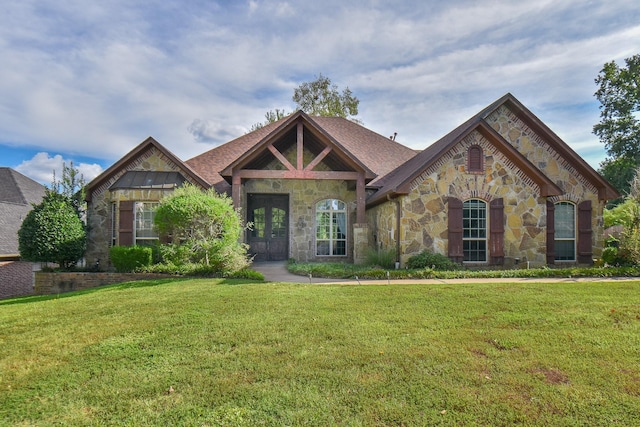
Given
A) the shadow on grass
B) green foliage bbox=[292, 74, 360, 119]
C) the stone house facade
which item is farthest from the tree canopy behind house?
Answer: the shadow on grass

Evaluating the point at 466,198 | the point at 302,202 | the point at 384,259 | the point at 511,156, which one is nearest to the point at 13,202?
the point at 302,202

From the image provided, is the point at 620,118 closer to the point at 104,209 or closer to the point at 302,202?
the point at 302,202

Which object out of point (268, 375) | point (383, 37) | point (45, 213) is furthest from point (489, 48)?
point (45, 213)

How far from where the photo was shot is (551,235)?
42.7 feet

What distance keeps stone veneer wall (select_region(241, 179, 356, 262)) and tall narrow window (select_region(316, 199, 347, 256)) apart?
0.19m

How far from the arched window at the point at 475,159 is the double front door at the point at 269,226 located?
24.4ft

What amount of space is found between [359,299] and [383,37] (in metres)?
7.73

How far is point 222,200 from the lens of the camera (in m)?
11.5

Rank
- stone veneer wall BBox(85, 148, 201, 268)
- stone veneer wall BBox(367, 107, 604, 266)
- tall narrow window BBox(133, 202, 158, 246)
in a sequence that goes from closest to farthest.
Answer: stone veneer wall BBox(367, 107, 604, 266) < tall narrow window BBox(133, 202, 158, 246) < stone veneer wall BBox(85, 148, 201, 268)

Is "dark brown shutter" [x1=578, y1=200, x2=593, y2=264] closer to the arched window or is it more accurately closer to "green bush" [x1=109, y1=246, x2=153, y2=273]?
the arched window

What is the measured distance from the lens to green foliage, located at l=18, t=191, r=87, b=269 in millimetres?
11867

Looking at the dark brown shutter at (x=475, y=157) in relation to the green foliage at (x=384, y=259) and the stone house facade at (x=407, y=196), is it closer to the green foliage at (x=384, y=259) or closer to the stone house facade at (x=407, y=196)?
the stone house facade at (x=407, y=196)

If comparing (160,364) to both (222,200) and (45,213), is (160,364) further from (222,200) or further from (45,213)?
(45,213)

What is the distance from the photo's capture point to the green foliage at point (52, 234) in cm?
1187
